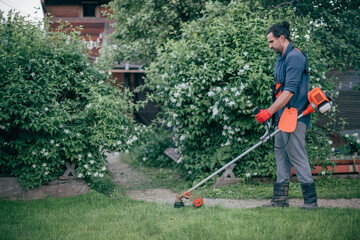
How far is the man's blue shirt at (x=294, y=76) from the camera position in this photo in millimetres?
3865

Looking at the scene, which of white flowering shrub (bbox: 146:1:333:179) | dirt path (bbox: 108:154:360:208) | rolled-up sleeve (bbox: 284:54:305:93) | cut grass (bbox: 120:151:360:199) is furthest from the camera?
white flowering shrub (bbox: 146:1:333:179)

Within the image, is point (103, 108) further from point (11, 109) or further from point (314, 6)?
point (314, 6)

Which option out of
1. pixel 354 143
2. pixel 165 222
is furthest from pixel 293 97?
pixel 354 143

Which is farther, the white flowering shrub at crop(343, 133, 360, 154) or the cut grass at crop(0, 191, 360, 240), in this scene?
the white flowering shrub at crop(343, 133, 360, 154)

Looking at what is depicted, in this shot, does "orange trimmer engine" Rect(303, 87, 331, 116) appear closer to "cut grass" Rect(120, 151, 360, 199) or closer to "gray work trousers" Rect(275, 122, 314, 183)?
"gray work trousers" Rect(275, 122, 314, 183)

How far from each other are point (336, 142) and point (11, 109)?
8322 millimetres

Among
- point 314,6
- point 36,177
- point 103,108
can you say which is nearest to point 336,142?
point 314,6

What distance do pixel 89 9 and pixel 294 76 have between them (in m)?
13.2

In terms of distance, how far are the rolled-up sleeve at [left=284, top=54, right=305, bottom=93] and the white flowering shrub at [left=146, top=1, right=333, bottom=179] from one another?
3.99ft

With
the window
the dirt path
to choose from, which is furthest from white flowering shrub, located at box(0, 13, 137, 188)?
the window

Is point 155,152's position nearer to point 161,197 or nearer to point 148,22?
point 161,197

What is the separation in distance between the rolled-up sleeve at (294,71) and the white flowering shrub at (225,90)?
3.99 feet

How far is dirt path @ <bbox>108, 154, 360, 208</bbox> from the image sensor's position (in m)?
4.48

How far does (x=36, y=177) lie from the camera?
480cm
